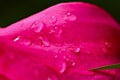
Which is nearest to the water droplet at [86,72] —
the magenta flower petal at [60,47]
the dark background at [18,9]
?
the magenta flower petal at [60,47]

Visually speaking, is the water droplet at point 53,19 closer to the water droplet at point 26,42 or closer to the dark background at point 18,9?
the water droplet at point 26,42

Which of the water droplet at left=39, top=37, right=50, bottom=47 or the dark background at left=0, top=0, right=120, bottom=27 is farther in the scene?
the dark background at left=0, top=0, right=120, bottom=27

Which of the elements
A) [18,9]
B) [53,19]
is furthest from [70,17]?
[18,9]

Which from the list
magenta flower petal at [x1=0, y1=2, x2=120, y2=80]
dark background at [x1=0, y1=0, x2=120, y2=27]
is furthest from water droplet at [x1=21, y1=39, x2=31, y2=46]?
dark background at [x1=0, y1=0, x2=120, y2=27]

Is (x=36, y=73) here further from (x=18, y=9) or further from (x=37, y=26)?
(x=18, y=9)

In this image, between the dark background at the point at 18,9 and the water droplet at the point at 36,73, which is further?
the dark background at the point at 18,9

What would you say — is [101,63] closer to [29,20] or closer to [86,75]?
[86,75]

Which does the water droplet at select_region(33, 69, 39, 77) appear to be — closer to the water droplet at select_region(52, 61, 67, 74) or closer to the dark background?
the water droplet at select_region(52, 61, 67, 74)
